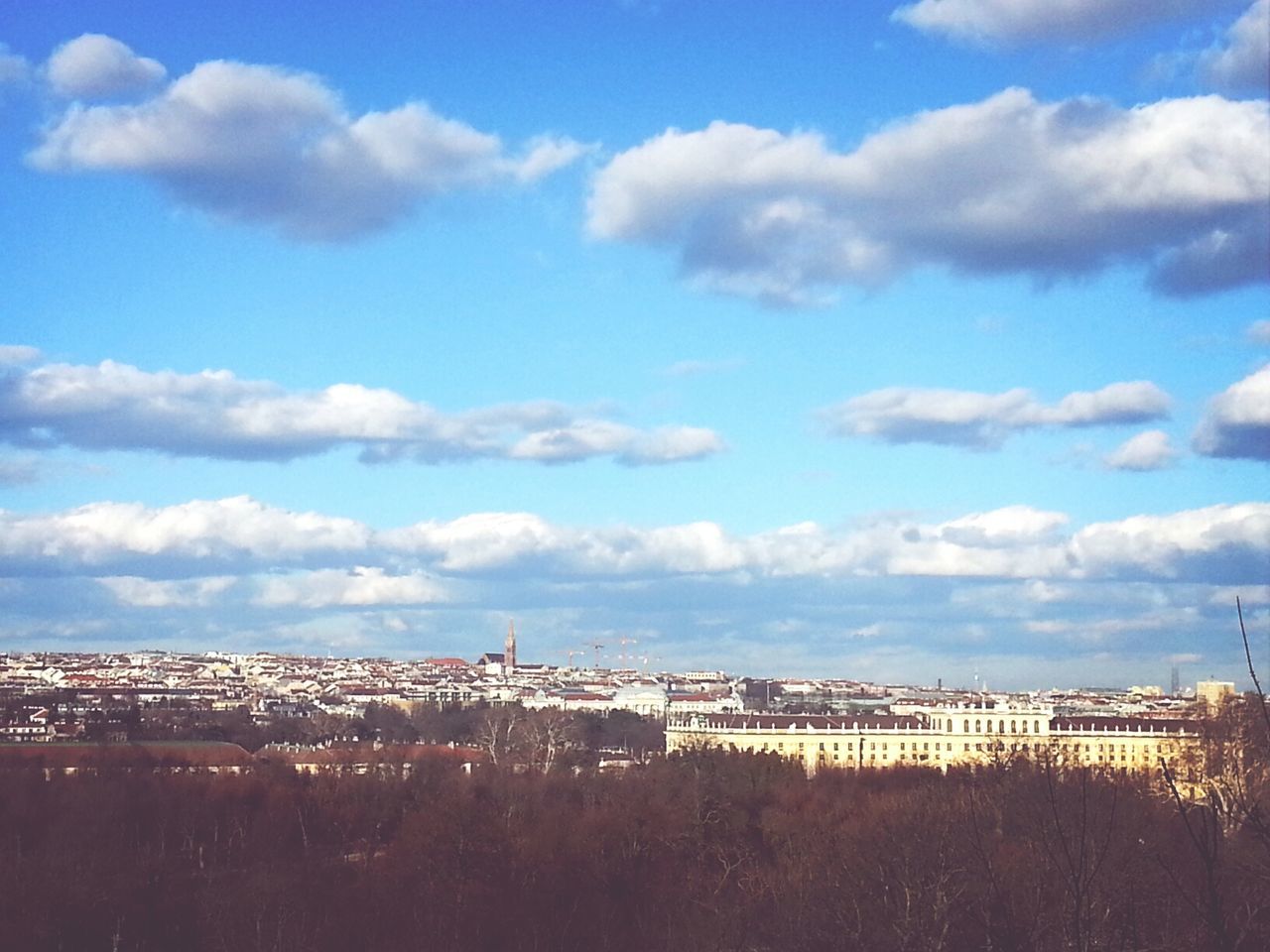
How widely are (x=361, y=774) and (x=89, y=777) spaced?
12655 mm

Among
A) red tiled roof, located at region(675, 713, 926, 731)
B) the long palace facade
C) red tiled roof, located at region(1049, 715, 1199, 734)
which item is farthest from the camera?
red tiled roof, located at region(675, 713, 926, 731)

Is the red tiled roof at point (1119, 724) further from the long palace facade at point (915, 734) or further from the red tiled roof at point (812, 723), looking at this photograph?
the red tiled roof at point (812, 723)

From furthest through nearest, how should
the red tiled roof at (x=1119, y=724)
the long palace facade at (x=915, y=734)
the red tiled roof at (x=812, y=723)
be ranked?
the red tiled roof at (x=812, y=723)
the long palace facade at (x=915, y=734)
the red tiled roof at (x=1119, y=724)

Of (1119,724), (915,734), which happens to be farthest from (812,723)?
(1119,724)

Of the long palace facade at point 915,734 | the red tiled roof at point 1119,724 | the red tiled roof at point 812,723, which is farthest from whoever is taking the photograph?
the red tiled roof at point 812,723

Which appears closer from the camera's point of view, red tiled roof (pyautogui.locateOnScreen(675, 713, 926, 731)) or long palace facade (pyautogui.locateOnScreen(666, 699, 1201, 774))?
long palace facade (pyautogui.locateOnScreen(666, 699, 1201, 774))

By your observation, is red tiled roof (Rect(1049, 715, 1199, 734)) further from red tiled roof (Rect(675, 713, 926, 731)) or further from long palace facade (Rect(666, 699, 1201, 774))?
red tiled roof (Rect(675, 713, 926, 731))

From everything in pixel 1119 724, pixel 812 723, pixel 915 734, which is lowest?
pixel 915 734

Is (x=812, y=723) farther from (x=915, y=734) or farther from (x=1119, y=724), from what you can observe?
(x=1119, y=724)

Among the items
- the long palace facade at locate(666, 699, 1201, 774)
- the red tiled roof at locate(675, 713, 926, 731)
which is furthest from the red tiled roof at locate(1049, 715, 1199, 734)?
the red tiled roof at locate(675, 713, 926, 731)

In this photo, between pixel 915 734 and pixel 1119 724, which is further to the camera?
pixel 915 734

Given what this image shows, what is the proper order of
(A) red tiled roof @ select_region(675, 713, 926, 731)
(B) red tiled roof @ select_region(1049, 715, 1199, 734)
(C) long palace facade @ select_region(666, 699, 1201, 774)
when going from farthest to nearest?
(A) red tiled roof @ select_region(675, 713, 926, 731) → (C) long palace facade @ select_region(666, 699, 1201, 774) → (B) red tiled roof @ select_region(1049, 715, 1199, 734)

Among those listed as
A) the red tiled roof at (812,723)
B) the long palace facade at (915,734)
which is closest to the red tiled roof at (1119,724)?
the long palace facade at (915,734)

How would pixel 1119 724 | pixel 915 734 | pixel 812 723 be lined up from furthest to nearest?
pixel 812 723 → pixel 915 734 → pixel 1119 724
